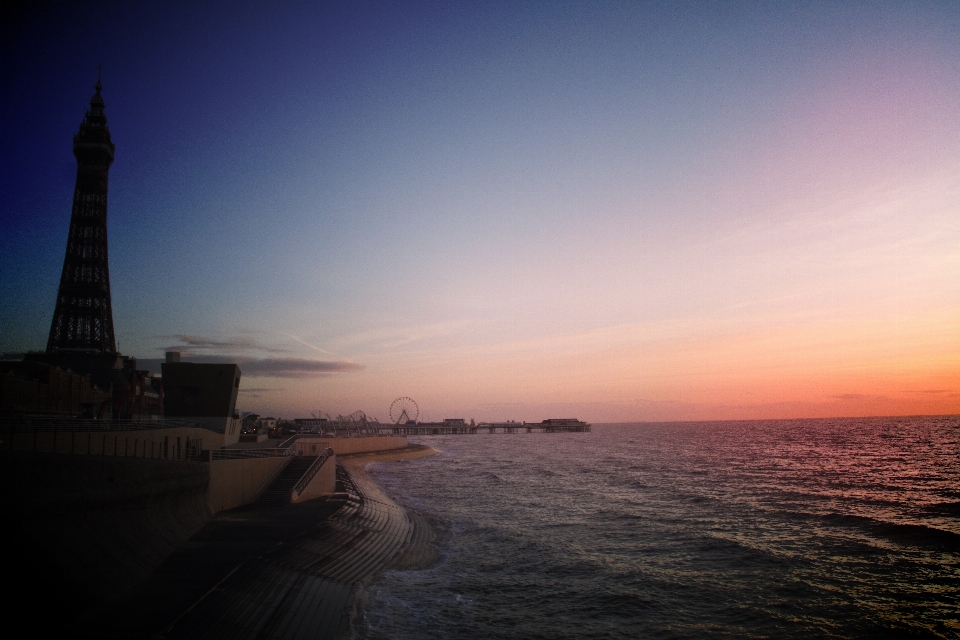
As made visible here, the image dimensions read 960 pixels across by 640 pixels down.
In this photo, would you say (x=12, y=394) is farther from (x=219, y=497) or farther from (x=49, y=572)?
(x=49, y=572)

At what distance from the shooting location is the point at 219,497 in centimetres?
2730

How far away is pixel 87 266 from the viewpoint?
75.1 meters

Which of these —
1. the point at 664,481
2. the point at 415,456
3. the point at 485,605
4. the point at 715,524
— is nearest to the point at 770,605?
the point at 485,605

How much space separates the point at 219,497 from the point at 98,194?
6906 cm

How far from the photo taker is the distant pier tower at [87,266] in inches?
2862

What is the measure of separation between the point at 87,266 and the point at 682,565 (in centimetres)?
7987

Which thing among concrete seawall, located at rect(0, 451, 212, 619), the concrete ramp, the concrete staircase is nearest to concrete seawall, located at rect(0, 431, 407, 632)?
concrete seawall, located at rect(0, 451, 212, 619)

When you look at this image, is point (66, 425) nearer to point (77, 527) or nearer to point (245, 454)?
point (77, 527)

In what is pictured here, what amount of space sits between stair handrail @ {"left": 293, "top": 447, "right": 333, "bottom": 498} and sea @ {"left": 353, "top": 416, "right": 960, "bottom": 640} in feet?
23.3

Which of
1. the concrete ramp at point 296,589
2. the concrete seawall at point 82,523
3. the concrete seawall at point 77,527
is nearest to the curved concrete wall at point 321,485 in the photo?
the concrete ramp at point 296,589

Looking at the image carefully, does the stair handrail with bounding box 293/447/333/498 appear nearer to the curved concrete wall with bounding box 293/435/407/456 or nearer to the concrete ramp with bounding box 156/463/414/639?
the concrete ramp with bounding box 156/463/414/639

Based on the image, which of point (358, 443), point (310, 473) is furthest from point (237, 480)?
point (358, 443)

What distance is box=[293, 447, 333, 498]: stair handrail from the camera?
1304 inches

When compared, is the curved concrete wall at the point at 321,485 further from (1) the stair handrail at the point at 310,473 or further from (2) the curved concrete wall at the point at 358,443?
(2) the curved concrete wall at the point at 358,443
